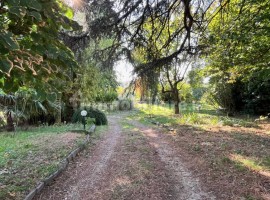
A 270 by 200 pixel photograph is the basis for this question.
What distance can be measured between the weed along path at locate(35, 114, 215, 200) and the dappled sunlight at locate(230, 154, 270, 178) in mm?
1126

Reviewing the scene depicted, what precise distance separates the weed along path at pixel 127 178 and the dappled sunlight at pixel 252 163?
113 cm

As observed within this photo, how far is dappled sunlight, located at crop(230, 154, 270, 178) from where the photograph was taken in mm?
4803

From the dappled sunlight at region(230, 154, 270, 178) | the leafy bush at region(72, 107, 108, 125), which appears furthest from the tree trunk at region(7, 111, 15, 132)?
the dappled sunlight at region(230, 154, 270, 178)

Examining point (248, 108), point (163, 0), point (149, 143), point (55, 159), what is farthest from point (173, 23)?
point (248, 108)

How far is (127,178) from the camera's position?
4.78m

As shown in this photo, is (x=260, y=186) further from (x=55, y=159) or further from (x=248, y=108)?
(x=248, y=108)

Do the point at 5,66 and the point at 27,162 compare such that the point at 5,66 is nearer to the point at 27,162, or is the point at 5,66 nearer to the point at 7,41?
the point at 7,41

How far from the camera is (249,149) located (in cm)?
653

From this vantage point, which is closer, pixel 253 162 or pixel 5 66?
pixel 5 66

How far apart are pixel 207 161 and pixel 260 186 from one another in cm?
152

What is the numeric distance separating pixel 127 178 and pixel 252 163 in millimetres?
2477

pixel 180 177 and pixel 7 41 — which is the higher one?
pixel 7 41

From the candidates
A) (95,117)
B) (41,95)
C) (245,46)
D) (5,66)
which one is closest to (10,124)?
(95,117)

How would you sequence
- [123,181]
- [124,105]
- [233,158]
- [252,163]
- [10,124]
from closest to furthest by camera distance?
[123,181] < [252,163] < [233,158] < [10,124] < [124,105]
